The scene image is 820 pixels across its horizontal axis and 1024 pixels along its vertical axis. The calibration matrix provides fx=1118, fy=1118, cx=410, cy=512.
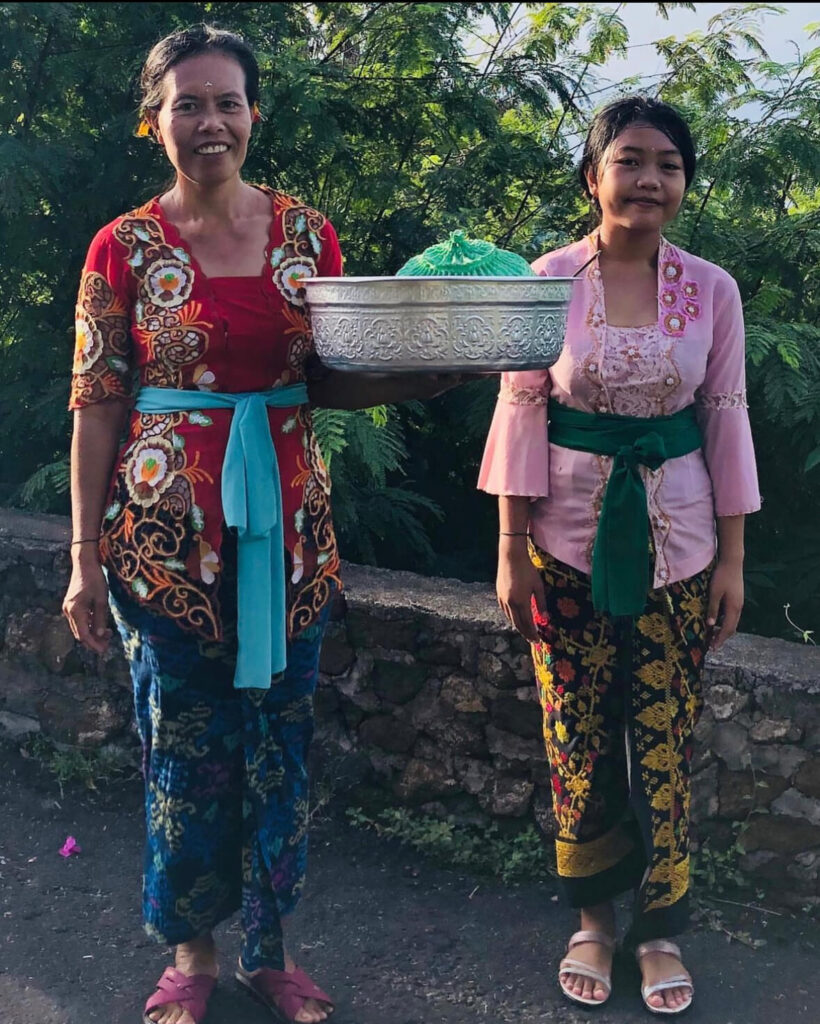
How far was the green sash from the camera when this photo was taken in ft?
7.48

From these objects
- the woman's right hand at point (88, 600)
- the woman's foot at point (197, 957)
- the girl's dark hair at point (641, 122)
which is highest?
the girl's dark hair at point (641, 122)

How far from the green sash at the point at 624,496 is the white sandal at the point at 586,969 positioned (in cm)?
87

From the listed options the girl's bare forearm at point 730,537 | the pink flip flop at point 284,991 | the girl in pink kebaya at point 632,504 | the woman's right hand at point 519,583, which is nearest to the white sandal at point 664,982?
the girl in pink kebaya at point 632,504

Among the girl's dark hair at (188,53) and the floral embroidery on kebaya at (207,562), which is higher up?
the girl's dark hair at (188,53)

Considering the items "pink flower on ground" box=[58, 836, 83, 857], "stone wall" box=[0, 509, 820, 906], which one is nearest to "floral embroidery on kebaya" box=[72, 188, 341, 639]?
"stone wall" box=[0, 509, 820, 906]

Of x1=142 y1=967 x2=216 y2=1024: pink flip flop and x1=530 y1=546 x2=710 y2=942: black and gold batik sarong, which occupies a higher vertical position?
x1=530 y1=546 x2=710 y2=942: black and gold batik sarong

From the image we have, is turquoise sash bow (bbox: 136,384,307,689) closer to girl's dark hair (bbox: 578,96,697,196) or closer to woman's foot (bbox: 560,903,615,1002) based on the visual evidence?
girl's dark hair (bbox: 578,96,697,196)

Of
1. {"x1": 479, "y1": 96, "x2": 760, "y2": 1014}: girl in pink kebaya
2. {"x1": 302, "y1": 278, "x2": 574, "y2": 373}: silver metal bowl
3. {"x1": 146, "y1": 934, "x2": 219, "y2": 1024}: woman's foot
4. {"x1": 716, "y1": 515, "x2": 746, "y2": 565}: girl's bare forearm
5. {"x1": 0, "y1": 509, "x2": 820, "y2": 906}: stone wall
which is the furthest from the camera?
{"x1": 0, "y1": 509, "x2": 820, "y2": 906}: stone wall

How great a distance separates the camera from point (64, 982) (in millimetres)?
2648

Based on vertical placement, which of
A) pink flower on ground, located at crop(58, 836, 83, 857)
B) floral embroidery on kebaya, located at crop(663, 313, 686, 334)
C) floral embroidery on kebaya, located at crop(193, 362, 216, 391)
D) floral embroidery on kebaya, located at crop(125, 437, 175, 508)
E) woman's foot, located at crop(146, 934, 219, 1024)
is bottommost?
pink flower on ground, located at crop(58, 836, 83, 857)

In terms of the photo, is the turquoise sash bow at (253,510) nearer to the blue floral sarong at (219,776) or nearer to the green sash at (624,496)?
the blue floral sarong at (219,776)

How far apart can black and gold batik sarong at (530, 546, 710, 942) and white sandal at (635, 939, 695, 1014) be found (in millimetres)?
50

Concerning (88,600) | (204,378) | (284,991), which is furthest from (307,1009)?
(204,378)

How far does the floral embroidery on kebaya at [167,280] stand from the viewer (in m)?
2.11
